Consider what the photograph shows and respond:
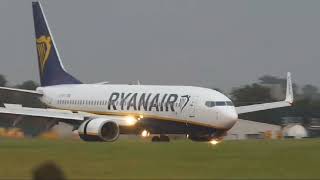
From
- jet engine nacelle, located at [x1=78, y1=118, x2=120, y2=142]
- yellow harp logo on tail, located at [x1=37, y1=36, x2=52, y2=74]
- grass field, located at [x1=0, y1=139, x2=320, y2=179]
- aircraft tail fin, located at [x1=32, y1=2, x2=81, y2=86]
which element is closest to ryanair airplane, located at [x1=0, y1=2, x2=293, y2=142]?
jet engine nacelle, located at [x1=78, y1=118, x2=120, y2=142]

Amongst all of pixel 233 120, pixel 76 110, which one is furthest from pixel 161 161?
pixel 76 110

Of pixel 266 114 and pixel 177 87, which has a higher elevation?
pixel 177 87

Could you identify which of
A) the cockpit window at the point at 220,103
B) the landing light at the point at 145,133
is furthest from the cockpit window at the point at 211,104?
the landing light at the point at 145,133

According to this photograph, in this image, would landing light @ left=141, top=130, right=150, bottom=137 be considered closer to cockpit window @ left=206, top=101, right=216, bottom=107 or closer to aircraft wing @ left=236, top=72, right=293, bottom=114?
cockpit window @ left=206, top=101, right=216, bottom=107

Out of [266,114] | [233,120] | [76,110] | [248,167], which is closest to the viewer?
[248,167]

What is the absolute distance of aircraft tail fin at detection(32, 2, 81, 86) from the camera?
64188 millimetres

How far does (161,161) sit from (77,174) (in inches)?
178

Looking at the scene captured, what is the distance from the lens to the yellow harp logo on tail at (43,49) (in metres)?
65.6

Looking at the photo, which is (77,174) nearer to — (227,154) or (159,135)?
(227,154)

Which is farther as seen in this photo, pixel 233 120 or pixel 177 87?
pixel 177 87

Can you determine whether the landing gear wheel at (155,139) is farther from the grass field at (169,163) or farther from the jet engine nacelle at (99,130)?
the grass field at (169,163)

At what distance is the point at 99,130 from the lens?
49.8 meters

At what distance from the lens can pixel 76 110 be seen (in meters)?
59.1

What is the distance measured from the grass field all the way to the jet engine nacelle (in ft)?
58.1
